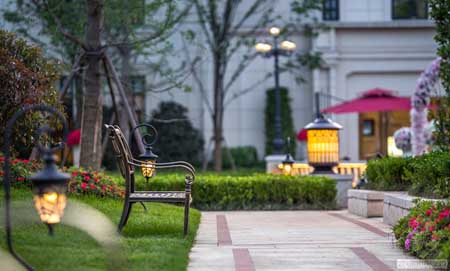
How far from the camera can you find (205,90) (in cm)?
2922

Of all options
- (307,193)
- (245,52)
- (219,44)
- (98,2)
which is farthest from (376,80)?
(98,2)

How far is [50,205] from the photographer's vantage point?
256 inches

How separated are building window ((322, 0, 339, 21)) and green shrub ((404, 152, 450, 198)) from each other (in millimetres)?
17764

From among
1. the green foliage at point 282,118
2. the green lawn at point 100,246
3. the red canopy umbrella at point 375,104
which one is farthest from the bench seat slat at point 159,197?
the green foliage at point 282,118

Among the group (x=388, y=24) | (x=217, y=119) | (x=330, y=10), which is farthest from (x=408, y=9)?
(x=217, y=119)

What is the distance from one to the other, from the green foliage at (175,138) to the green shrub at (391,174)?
14194 mm

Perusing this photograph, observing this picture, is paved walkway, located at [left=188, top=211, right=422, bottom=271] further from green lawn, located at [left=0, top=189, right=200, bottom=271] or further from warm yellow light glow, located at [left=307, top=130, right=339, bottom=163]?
warm yellow light glow, located at [left=307, top=130, right=339, bottom=163]

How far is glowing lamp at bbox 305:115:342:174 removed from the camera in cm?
1858

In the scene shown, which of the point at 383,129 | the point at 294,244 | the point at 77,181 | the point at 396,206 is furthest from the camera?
the point at 383,129

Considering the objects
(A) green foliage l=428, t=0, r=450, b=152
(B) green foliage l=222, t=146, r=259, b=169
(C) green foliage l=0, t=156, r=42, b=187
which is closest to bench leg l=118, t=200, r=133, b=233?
(C) green foliage l=0, t=156, r=42, b=187

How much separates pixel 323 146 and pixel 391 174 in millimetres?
4695

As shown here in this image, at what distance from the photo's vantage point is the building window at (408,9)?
2977 cm

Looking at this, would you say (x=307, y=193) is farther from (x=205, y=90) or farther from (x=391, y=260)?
(x=205, y=90)

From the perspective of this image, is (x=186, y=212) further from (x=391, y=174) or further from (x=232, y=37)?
(x=232, y=37)
